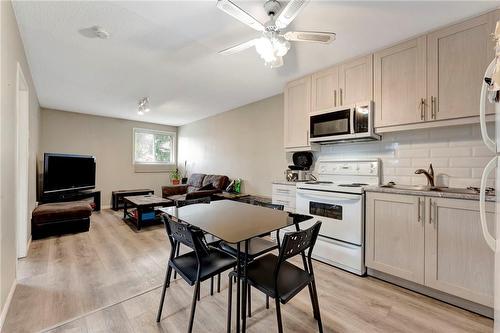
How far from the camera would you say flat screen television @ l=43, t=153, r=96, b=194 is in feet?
14.1

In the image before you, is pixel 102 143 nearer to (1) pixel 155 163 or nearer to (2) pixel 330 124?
(1) pixel 155 163

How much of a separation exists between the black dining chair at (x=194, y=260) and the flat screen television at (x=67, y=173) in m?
4.15

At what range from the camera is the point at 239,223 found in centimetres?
159

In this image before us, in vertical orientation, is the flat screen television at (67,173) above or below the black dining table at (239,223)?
above

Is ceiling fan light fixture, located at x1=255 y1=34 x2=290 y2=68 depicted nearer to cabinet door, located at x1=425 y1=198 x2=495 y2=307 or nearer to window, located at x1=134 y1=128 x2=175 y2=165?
cabinet door, located at x1=425 y1=198 x2=495 y2=307

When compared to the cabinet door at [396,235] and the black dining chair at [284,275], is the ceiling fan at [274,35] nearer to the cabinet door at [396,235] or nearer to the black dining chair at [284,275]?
the black dining chair at [284,275]

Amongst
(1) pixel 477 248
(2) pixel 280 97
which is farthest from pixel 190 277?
(2) pixel 280 97

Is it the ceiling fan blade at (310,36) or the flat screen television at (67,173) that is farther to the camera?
the flat screen television at (67,173)

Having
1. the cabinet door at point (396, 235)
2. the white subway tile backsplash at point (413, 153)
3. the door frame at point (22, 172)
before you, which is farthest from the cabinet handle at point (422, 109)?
the door frame at point (22, 172)

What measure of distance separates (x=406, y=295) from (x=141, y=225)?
3931 millimetres

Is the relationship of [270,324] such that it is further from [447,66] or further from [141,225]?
[141,225]

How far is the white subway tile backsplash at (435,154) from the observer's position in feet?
7.04

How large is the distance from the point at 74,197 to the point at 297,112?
16.0ft

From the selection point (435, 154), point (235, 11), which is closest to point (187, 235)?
point (235, 11)
